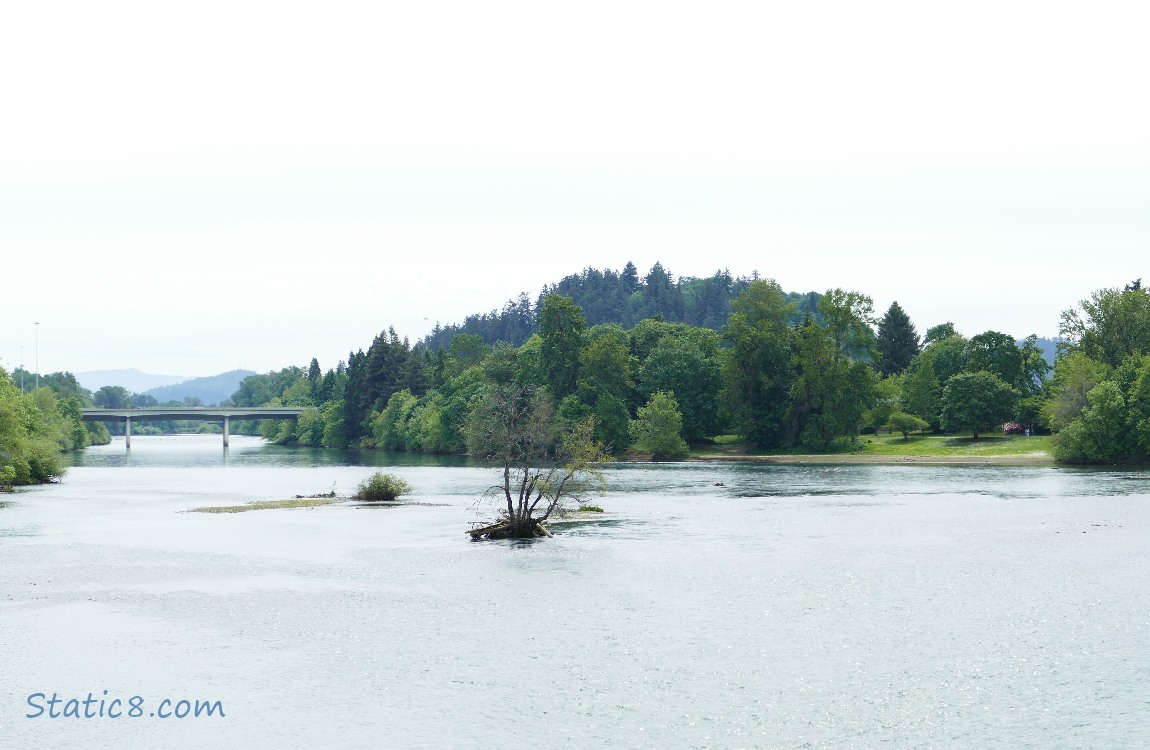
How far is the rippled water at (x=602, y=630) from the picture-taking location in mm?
31344

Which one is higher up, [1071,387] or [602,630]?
[1071,387]

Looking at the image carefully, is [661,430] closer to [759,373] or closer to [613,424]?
[613,424]

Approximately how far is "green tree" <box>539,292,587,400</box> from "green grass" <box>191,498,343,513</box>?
81647mm

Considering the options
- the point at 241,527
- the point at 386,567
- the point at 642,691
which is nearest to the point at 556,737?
the point at 642,691

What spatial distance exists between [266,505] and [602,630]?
56533 millimetres

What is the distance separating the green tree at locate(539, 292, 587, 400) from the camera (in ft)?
583

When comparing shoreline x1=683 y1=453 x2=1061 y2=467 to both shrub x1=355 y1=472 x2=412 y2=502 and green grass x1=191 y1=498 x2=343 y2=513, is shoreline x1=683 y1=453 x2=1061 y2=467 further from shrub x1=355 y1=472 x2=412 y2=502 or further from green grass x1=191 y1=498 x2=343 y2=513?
green grass x1=191 y1=498 x2=343 y2=513

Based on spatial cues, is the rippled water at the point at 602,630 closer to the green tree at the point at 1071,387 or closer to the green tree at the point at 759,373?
the green tree at the point at 1071,387

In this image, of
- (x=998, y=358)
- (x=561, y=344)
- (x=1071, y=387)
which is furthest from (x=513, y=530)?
(x=998, y=358)

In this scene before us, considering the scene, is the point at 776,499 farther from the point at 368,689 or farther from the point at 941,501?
the point at 368,689

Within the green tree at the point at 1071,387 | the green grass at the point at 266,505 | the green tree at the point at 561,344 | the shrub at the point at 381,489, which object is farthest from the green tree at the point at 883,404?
the green grass at the point at 266,505

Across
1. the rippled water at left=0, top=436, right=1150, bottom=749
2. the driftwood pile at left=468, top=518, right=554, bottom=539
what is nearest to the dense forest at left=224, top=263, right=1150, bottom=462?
the rippled water at left=0, top=436, right=1150, bottom=749

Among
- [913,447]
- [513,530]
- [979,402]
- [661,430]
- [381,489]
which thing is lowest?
[513,530]

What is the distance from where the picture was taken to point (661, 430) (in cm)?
15688
